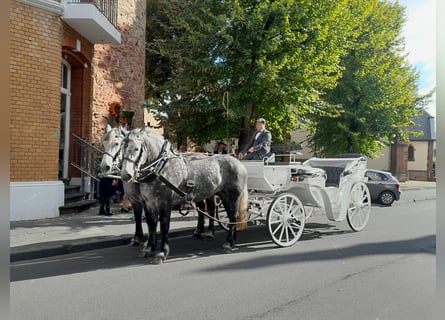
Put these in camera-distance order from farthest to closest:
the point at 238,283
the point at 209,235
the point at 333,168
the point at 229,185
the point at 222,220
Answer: the point at 333,168 → the point at 222,220 → the point at 209,235 → the point at 229,185 → the point at 238,283

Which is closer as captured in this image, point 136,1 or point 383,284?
point 383,284

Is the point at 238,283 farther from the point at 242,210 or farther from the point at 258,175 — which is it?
the point at 258,175

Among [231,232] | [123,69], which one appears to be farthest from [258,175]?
[123,69]

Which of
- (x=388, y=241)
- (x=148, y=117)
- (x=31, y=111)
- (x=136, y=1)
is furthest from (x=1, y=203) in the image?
(x=148, y=117)

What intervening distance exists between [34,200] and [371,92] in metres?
15.9

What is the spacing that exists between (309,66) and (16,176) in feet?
27.5

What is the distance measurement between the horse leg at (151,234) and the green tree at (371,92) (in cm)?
1343

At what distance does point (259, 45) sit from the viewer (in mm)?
11156

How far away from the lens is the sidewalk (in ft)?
22.3

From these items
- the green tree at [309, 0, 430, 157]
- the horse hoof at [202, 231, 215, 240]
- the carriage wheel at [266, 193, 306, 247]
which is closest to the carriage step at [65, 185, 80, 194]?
the horse hoof at [202, 231, 215, 240]

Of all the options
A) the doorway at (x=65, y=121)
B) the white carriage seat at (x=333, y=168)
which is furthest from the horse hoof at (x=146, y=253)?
the doorway at (x=65, y=121)

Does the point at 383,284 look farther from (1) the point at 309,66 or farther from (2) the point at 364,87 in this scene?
(2) the point at 364,87

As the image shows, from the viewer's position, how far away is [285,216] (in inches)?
297

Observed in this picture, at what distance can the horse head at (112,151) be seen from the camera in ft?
19.9
